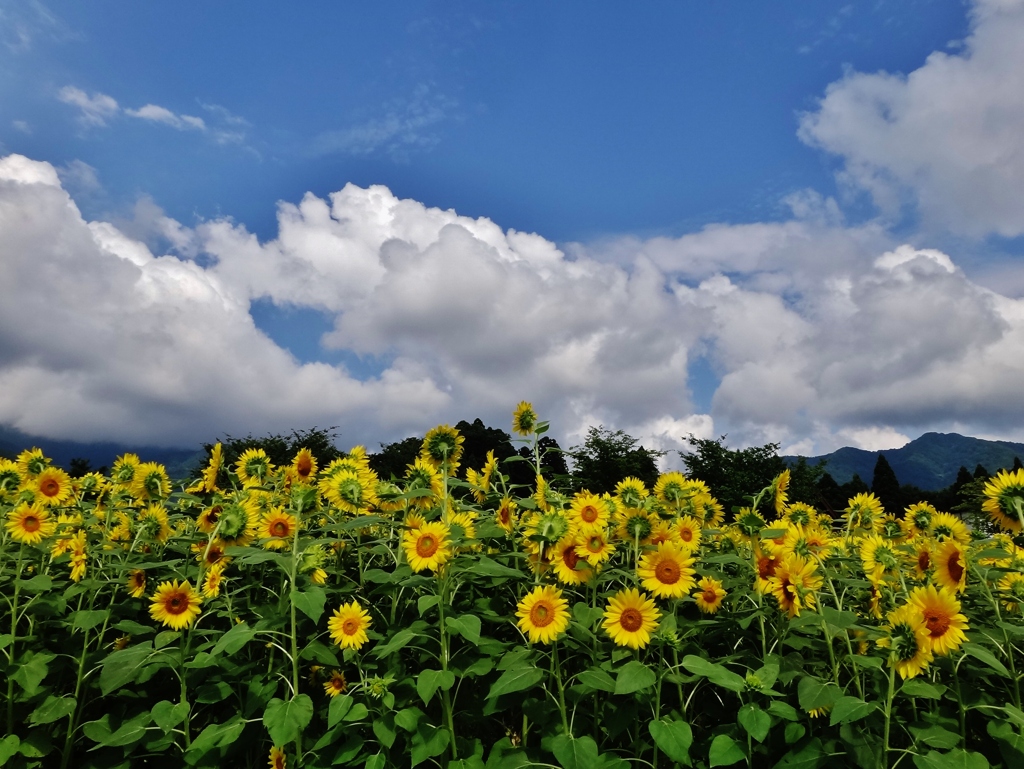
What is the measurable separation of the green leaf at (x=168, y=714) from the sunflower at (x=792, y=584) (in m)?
2.46

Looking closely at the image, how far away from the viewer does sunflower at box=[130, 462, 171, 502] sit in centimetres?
412

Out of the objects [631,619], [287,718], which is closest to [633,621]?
[631,619]

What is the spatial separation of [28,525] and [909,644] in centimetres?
423

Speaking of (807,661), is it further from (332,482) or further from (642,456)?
(642,456)

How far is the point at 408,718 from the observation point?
2680mm

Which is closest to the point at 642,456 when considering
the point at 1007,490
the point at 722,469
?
the point at 722,469

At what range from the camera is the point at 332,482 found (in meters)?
3.74

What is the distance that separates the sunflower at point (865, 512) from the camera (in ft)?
14.8

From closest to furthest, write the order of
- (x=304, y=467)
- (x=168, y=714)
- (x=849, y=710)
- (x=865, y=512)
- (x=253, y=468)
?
(x=849, y=710) < (x=168, y=714) < (x=304, y=467) < (x=253, y=468) < (x=865, y=512)

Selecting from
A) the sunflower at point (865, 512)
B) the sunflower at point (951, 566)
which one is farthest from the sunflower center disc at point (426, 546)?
the sunflower at point (865, 512)

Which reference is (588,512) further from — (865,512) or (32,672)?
(32,672)

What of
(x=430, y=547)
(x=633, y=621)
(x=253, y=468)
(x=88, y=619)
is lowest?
(x=88, y=619)

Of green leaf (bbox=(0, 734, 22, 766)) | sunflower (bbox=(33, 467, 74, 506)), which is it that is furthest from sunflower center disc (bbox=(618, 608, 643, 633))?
sunflower (bbox=(33, 467, 74, 506))

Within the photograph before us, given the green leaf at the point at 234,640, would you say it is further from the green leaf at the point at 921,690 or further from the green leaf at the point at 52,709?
the green leaf at the point at 921,690
